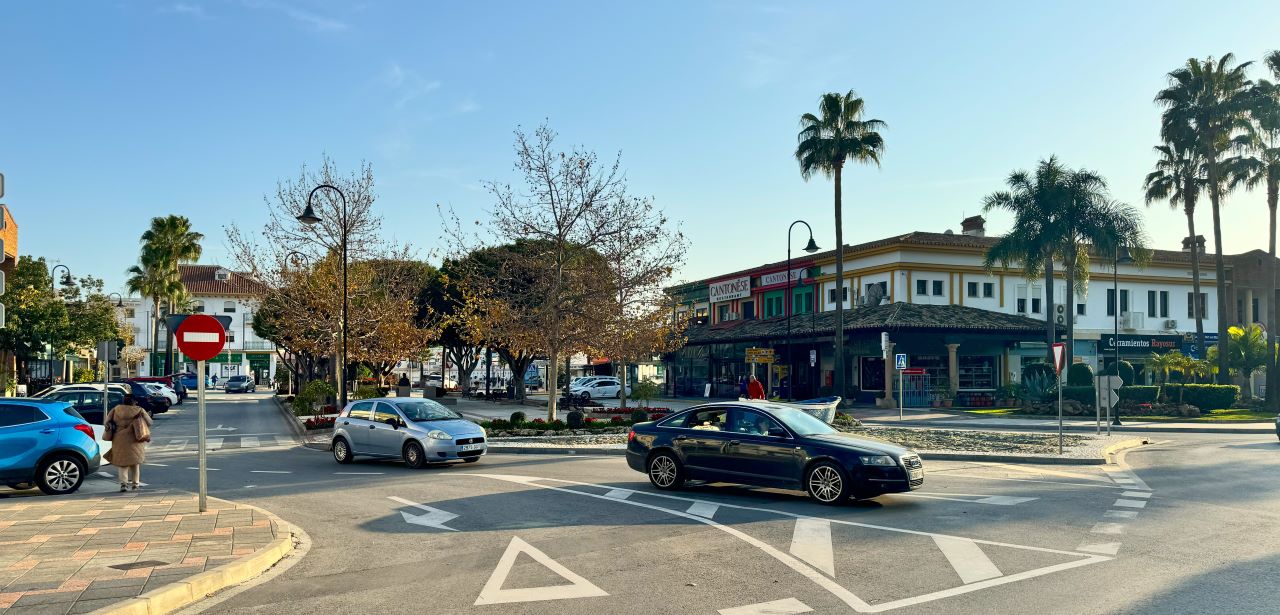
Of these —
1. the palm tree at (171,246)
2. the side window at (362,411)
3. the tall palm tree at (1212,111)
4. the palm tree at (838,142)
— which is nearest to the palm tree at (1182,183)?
the tall palm tree at (1212,111)

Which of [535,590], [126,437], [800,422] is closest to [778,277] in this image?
[800,422]

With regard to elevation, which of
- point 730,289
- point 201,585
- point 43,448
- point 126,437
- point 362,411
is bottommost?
point 201,585

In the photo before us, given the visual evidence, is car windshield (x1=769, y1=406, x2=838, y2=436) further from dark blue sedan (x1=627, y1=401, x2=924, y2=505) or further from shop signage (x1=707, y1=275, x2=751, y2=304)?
shop signage (x1=707, y1=275, x2=751, y2=304)

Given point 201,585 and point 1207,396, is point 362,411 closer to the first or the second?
point 201,585

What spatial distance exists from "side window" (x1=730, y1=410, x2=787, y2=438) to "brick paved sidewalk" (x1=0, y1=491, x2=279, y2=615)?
654cm

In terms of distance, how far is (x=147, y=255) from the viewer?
6762cm

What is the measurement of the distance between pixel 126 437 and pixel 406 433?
5.07 metres

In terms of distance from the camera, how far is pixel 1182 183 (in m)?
50.2

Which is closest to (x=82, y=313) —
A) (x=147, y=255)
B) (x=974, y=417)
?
(x=147, y=255)

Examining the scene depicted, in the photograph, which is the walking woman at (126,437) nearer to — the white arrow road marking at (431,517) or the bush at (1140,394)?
the white arrow road marking at (431,517)

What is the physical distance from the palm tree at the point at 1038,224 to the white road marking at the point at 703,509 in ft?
118

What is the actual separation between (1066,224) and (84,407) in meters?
41.3

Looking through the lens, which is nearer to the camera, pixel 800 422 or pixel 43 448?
pixel 800 422

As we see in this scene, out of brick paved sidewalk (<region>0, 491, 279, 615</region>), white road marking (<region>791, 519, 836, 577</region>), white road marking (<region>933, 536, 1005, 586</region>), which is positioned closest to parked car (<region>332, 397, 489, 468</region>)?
brick paved sidewalk (<region>0, 491, 279, 615</region>)
